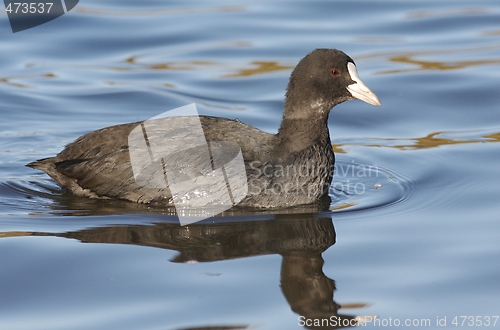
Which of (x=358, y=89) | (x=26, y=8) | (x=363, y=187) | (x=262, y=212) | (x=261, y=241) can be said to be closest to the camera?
(x=261, y=241)

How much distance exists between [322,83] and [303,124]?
1.13ft

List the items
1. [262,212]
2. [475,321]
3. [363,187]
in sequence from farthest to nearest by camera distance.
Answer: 1. [363,187]
2. [262,212]
3. [475,321]

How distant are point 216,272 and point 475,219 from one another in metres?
2.08

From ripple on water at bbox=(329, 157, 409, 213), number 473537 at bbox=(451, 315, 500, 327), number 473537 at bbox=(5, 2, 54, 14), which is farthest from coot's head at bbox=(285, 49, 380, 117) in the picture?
number 473537 at bbox=(5, 2, 54, 14)

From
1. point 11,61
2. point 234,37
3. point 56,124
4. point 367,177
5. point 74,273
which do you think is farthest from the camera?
point 234,37

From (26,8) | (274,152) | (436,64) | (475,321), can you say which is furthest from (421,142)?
(26,8)

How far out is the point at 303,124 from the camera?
6.47m

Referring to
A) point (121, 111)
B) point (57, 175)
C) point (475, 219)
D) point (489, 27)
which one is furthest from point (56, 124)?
point (489, 27)

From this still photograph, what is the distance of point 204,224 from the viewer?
5.84 m

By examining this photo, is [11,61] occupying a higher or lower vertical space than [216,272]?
higher

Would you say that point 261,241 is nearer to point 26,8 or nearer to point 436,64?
point 436,64

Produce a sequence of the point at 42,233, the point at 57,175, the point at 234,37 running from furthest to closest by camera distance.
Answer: the point at 234,37
the point at 57,175
the point at 42,233

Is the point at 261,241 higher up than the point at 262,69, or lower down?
lower down

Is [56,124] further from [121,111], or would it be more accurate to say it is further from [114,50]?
[114,50]
